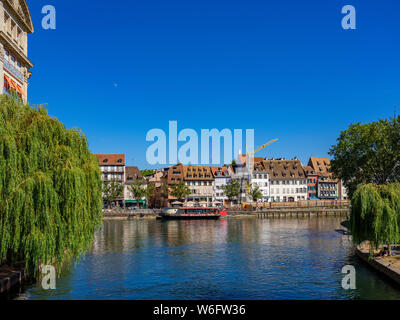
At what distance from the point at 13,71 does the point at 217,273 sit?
1101 inches

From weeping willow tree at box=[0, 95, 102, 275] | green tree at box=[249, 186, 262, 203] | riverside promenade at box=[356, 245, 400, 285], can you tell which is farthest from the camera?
green tree at box=[249, 186, 262, 203]

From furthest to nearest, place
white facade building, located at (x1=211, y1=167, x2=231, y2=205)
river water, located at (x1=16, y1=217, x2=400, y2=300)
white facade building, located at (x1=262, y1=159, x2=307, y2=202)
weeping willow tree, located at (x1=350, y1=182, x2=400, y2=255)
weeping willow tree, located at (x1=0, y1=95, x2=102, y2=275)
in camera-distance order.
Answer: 1. white facade building, located at (x1=262, y1=159, x2=307, y2=202)
2. white facade building, located at (x1=211, y1=167, x2=231, y2=205)
3. weeping willow tree, located at (x1=350, y1=182, x2=400, y2=255)
4. river water, located at (x1=16, y1=217, x2=400, y2=300)
5. weeping willow tree, located at (x1=0, y1=95, x2=102, y2=275)

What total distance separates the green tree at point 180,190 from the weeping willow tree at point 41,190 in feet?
310

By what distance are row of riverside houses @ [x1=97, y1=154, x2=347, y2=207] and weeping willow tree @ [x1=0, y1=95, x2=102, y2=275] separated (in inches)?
3971

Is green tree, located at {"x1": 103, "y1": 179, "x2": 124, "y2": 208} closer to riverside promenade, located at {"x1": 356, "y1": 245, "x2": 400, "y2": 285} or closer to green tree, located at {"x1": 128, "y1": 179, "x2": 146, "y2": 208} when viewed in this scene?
green tree, located at {"x1": 128, "y1": 179, "x2": 146, "y2": 208}

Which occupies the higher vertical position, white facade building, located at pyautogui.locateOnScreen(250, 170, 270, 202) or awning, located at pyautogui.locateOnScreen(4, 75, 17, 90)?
awning, located at pyautogui.locateOnScreen(4, 75, 17, 90)

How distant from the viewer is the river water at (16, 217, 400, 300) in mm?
27578

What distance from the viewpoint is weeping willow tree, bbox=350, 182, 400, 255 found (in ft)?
106

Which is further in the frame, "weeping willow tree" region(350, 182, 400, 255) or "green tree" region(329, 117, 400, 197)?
"green tree" region(329, 117, 400, 197)

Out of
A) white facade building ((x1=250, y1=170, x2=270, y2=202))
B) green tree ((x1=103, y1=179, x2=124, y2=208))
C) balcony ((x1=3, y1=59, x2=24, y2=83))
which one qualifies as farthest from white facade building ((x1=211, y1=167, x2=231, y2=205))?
balcony ((x1=3, y1=59, x2=24, y2=83))

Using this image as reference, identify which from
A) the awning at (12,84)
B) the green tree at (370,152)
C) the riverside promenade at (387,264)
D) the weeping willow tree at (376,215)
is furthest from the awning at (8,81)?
the green tree at (370,152)

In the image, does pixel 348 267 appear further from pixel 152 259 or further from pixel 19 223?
pixel 19 223

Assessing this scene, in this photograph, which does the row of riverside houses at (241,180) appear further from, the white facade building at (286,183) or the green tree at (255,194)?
the green tree at (255,194)

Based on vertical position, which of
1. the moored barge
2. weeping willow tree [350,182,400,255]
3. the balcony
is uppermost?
the balcony
